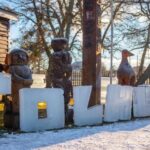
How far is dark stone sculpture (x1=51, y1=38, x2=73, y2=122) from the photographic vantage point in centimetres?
1113

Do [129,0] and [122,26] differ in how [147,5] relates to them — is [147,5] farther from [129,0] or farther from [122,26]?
[122,26]

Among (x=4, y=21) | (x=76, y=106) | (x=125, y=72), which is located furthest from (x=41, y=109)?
(x=4, y=21)

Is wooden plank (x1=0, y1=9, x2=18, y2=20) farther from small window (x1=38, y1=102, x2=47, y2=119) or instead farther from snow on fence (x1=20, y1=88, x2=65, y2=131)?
small window (x1=38, y1=102, x2=47, y2=119)

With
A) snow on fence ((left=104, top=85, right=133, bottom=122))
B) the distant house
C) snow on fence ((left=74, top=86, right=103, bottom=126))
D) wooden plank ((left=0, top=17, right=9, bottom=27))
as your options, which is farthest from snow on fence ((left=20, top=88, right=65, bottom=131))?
wooden plank ((left=0, top=17, right=9, bottom=27))

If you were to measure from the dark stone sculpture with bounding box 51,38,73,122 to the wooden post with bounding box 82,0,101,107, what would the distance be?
1.06 metres

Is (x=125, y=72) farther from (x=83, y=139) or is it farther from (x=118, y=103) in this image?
(x=83, y=139)

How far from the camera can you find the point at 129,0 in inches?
816

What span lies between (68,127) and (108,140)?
2098 millimetres

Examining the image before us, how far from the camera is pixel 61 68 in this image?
11.1 m

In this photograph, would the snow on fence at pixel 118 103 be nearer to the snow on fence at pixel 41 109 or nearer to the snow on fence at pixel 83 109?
the snow on fence at pixel 83 109

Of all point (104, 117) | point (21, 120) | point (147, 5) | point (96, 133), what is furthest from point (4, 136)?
point (147, 5)

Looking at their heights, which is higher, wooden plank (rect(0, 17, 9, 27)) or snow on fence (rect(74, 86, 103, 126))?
wooden plank (rect(0, 17, 9, 27))

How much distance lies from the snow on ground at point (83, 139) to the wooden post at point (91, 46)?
2.08m

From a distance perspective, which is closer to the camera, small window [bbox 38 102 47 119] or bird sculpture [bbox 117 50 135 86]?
small window [bbox 38 102 47 119]
